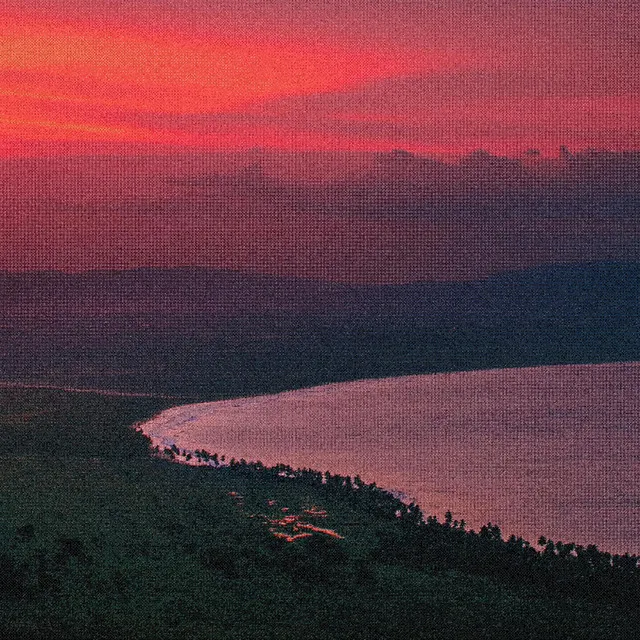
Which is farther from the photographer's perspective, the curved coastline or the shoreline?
the shoreline

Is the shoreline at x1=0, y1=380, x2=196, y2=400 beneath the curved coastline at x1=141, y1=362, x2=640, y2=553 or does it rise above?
above

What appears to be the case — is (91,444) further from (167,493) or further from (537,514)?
(537,514)

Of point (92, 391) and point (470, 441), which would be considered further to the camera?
point (92, 391)

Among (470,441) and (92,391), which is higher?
(92,391)

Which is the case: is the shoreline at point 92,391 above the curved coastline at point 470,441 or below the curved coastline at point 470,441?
above

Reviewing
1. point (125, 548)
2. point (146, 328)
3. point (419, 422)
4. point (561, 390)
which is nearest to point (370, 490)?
point (125, 548)

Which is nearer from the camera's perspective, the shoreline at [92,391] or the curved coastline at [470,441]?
the curved coastline at [470,441]

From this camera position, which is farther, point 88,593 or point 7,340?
point 7,340

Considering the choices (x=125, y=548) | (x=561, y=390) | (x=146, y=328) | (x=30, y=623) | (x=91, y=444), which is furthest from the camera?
(x=146, y=328)
